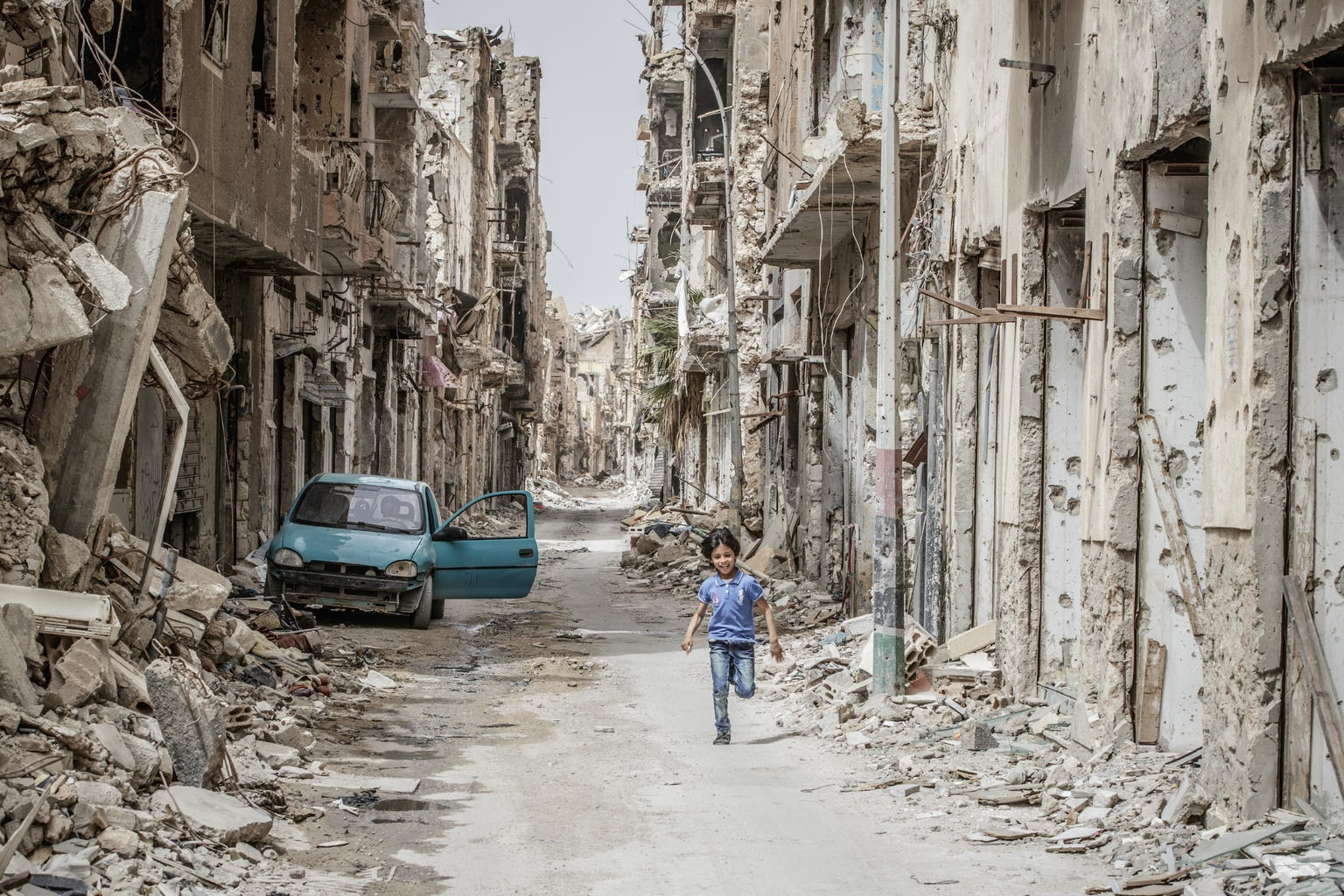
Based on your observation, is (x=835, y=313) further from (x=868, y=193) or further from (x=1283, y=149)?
(x=1283, y=149)

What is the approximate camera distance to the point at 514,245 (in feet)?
189

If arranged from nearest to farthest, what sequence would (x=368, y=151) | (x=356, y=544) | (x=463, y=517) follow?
1. (x=356, y=544)
2. (x=368, y=151)
3. (x=463, y=517)

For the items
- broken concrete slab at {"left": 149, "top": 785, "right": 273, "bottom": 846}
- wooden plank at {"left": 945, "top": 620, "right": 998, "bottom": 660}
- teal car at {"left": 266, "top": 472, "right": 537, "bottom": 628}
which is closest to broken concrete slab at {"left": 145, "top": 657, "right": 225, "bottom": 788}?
broken concrete slab at {"left": 149, "top": 785, "right": 273, "bottom": 846}

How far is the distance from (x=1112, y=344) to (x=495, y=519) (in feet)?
115

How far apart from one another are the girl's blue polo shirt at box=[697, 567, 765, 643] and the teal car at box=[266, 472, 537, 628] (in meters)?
5.52

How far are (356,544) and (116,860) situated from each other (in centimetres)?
993

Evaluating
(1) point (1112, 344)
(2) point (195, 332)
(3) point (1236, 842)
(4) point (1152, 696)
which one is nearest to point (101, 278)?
(2) point (195, 332)

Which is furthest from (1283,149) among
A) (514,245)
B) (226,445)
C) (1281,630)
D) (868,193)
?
(514,245)

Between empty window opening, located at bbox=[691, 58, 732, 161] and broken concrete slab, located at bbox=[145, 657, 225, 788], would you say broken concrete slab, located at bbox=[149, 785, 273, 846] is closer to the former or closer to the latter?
broken concrete slab, located at bbox=[145, 657, 225, 788]

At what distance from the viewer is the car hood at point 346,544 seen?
15.1 metres

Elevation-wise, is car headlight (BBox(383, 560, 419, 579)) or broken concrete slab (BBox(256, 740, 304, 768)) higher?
car headlight (BBox(383, 560, 419, 579))

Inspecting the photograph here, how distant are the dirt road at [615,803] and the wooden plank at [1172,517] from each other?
Result: 160 cm

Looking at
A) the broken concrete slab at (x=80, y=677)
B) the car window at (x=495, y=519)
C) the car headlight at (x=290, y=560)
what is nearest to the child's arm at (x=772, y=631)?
the broken concrete slab at (x=80, y=677)

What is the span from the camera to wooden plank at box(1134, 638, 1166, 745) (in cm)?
766
